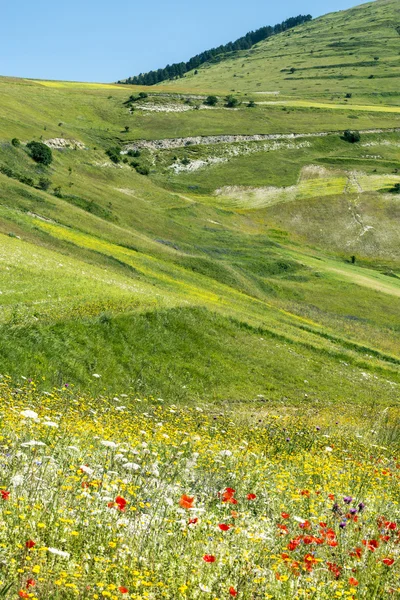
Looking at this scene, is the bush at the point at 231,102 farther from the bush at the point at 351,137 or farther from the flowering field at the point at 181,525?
the flowering field at the point at 181,525

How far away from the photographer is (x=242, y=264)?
79688mm

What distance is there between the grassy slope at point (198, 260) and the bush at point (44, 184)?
125 cm

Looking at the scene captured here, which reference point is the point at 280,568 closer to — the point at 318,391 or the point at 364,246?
the point at 318,391

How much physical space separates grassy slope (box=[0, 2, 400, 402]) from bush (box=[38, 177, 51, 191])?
125 cm

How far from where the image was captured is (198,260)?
68188 millimetres

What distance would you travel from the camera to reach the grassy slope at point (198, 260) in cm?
2961

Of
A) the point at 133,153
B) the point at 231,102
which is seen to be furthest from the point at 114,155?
the point at 231,102

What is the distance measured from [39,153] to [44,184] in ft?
32.8

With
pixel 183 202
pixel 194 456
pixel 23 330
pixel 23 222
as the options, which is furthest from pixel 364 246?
pixel 194 456

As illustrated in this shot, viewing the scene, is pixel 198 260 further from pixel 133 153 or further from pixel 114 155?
pixel 133 153

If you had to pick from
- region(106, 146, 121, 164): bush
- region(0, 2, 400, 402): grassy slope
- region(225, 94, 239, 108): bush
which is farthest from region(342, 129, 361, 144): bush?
region(106, 146, 121, 164): bush

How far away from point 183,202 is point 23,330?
85.3m

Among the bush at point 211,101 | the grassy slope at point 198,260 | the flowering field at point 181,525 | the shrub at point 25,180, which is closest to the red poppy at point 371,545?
the flowering field at point 181,525

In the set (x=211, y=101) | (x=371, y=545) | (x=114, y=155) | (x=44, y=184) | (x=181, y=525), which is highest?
(x=211, y=101)
